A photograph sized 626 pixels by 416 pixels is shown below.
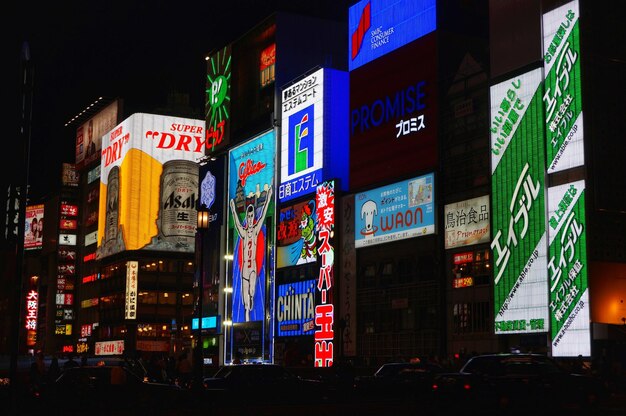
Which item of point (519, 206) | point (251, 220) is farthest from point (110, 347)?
point (519, 206)

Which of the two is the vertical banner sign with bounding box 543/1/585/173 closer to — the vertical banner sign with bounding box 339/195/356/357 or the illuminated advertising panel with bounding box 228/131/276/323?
the vertical banner sign with bounding box 339/195/356/357

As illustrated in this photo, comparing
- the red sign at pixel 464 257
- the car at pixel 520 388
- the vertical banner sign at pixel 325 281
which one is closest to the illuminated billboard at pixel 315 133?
the vertical banner sign at pixel 325 281

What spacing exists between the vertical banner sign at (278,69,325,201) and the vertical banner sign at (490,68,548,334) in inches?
859

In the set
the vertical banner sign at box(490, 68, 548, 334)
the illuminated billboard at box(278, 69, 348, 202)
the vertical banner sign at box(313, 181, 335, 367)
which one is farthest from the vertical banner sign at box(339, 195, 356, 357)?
the vertical banner sign at box(490, 68, 548, 334)

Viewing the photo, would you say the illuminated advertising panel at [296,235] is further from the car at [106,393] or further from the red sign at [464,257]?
the car at [106,393]

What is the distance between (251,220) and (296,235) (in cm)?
1041

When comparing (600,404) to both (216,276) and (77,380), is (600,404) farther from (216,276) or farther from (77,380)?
(216,276)

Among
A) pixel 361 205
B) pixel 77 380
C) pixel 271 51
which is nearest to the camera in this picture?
pixel 77 380

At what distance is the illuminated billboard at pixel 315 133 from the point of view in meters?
78.0

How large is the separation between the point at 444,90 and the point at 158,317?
7668cm

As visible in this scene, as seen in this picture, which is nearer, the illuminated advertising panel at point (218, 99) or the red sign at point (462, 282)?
the red sign at point (462, 282)

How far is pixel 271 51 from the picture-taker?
93438mm

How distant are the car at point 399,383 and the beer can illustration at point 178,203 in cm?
9538

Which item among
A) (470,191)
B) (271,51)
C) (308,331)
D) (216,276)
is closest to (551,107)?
(470,191)
